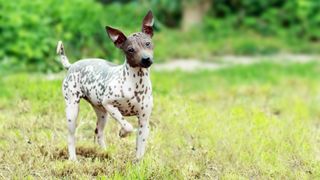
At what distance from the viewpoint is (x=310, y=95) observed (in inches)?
412

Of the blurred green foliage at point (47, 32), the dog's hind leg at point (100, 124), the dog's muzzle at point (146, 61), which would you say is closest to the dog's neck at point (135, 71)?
the dog's muzzle at point (146, 61)

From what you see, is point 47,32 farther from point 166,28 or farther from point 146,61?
point 146,61

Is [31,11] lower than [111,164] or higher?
higher

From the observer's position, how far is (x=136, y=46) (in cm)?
560

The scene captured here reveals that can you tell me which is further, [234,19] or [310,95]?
[234,19]

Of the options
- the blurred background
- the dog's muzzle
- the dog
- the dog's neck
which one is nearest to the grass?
the dog

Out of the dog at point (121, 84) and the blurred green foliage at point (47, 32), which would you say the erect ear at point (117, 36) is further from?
the blurred green foliage at point (47, 32)

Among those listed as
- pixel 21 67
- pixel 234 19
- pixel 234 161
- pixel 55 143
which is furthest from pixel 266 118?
pixel 234 19

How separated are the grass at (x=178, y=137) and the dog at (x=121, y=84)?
268 millimetres

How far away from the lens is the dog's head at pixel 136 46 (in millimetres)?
5551

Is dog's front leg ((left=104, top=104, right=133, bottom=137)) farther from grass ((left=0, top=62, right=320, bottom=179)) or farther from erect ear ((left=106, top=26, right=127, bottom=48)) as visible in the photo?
erect ear ((left=106, top=26, right=127, bottom=48))

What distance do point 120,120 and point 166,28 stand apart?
10026mm

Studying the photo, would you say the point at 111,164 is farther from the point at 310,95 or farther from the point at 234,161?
the point at 310,95

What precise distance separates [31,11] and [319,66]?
453cm
